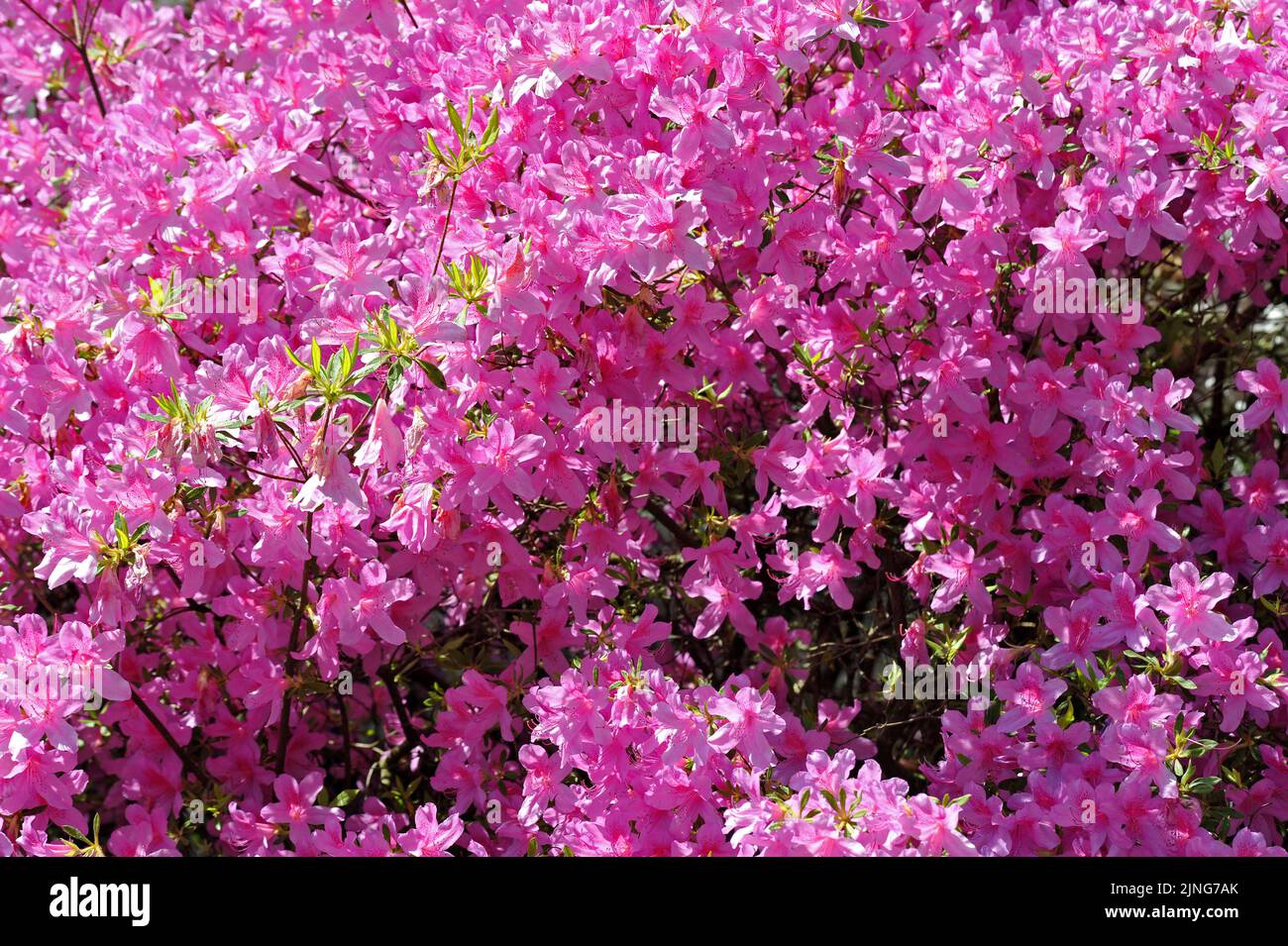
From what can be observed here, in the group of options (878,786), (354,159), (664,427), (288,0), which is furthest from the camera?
(354,159)

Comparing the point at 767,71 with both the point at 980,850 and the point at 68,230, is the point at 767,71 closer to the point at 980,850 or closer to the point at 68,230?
the point at 980,850

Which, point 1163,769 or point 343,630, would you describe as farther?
point 343,630

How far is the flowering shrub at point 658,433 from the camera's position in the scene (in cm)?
226

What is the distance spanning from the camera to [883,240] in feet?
8.30

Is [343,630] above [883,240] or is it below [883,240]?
below

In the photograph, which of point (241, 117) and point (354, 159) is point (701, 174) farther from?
point (354, 159)

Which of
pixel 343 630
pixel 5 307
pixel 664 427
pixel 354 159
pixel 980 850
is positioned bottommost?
pixel 980 850

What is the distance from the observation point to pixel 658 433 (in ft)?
8.34

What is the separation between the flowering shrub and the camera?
2256 mm

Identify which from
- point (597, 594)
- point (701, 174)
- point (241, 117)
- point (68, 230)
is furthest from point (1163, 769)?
point (68, 230)

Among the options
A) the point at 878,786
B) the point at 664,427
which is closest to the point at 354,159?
the point at 664,427

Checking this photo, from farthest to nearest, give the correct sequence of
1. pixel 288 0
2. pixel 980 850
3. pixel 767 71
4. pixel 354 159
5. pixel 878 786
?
pixel 354 159 → pixel 288 0 → pixel 767 71 → pixel 980 850 → pixel 878 786

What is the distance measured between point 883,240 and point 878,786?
1011mm

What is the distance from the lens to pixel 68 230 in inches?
118
